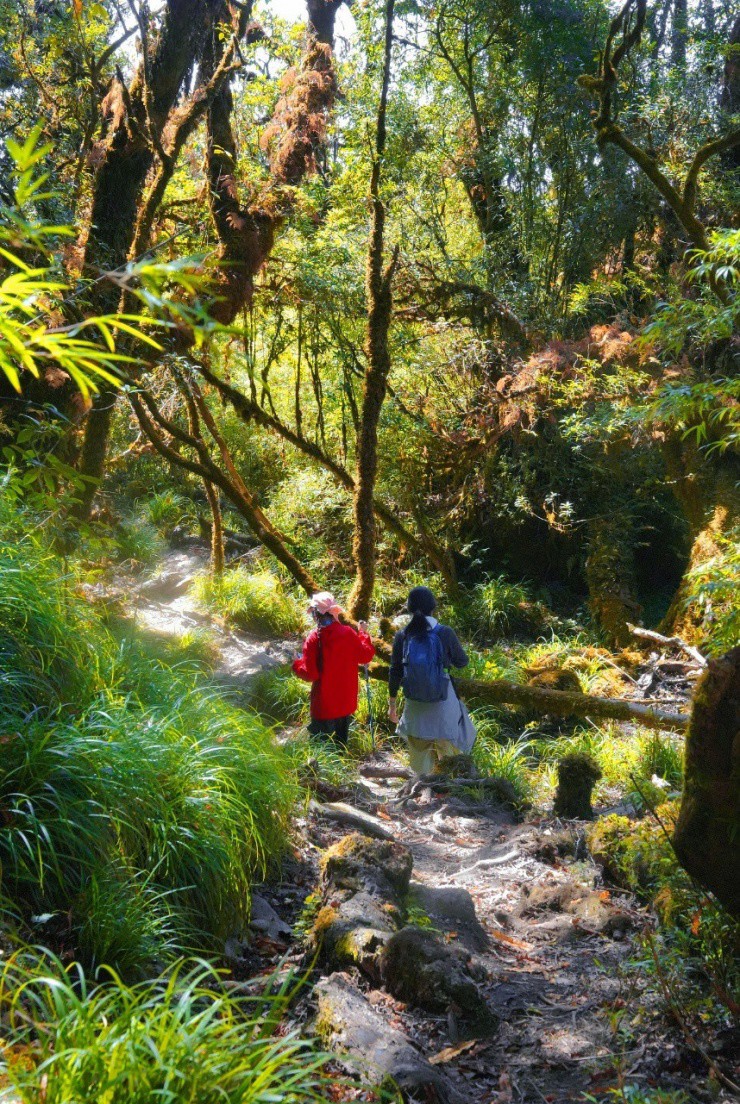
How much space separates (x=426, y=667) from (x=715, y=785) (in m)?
3.77

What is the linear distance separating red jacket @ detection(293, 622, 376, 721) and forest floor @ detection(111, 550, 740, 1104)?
0.76m

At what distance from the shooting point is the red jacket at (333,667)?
700cm

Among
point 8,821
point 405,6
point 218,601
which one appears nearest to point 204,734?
point 8,821

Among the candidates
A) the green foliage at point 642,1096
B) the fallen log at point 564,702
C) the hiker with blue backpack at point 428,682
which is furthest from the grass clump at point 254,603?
the green foliage at point 642,1096

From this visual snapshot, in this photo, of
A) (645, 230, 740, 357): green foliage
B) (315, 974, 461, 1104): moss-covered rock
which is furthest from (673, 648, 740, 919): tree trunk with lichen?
(645, 230, 740, 357): green foliage

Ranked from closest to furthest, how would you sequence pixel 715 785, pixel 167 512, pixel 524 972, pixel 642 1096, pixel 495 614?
pixel 642 1096 → pixel 715 785 → pixel 524 972 → pixel 495 614 → pixel 167 512

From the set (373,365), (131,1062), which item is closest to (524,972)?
(131,1062)

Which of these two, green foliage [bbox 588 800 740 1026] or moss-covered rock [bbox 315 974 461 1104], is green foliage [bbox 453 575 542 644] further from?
moss-covered rock [bbox 315 974 461 1104]

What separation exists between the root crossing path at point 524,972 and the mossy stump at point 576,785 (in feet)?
0.53

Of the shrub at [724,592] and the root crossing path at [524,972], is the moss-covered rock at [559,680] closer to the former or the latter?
the root crossing path at [524,972]

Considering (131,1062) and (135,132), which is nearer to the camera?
(131,1062)

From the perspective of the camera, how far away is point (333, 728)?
7457mm

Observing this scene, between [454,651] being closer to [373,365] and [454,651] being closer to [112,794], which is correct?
[373,365]

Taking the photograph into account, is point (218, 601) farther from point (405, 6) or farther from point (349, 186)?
point (405, 6)
